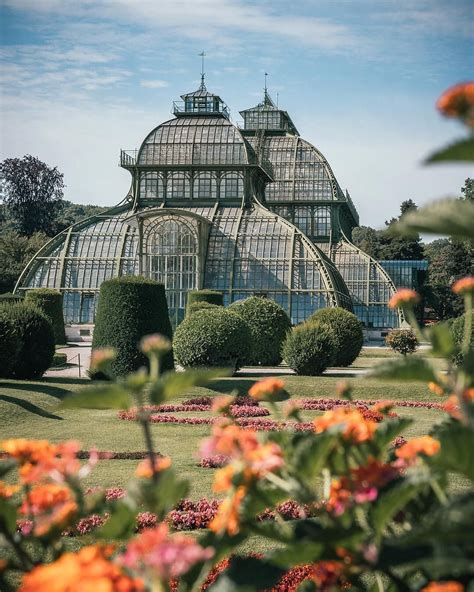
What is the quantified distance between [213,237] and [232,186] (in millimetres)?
3864

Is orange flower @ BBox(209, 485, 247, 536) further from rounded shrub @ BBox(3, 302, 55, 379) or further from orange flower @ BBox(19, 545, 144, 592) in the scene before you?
rounded shrub @ BBox(3, 302, 55, 379)

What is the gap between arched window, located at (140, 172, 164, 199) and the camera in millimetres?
46281

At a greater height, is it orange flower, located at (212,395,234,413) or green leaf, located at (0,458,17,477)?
orange flower, located at (212,395,234,413)

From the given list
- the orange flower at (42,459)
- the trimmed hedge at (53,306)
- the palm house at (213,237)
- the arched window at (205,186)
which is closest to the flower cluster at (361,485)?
the orange flower at (42,459)

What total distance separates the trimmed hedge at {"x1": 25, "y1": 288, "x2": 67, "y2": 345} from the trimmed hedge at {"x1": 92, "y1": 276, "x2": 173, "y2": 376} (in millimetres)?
14933

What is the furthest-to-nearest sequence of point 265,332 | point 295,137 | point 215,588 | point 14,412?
point 295,137 → point 265,332 → point 14,412 → point 215,588

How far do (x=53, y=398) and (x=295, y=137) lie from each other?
4021cm

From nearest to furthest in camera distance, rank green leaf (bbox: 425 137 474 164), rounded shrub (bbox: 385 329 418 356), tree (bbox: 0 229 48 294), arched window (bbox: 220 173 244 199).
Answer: green leaf (bbox: 425 137 474 164)
rounded shrub (bbox: 385 329 418 356)
arched window (bbox: 220 173 244 199)
tree (bbox: 0 229 48 294)

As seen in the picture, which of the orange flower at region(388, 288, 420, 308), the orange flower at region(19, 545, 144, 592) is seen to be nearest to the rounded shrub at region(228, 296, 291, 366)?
the orange flower at region(388, 288, 420, 308)

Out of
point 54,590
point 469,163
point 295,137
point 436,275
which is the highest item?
point 295,137

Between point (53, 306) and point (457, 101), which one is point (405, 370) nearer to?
point (457, 101)

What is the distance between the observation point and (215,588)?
82.9 inches

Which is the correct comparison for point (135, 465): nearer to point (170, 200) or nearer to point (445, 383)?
point (445, 383)

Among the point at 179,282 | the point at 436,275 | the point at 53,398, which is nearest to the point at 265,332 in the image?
the point at 53,398
